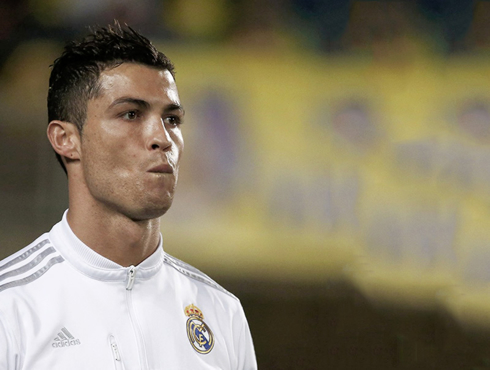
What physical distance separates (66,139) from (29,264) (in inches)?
11.8

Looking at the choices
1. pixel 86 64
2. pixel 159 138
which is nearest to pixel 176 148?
pixel 159 138

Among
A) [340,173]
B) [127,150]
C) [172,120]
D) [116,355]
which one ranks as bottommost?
[116,355]

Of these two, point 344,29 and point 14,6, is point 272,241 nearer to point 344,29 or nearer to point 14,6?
point 344,29

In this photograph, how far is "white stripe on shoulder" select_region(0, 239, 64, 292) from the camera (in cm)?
124

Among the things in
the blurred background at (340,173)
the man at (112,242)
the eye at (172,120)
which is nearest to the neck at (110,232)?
the man at (112,242)

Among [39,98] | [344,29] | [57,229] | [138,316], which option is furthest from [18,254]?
[344,29]

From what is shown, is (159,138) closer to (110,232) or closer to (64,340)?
(110,232)

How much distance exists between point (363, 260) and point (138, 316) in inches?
78.4

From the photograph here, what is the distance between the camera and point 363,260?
10.2ft

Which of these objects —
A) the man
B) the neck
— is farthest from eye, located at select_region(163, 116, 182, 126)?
the neck

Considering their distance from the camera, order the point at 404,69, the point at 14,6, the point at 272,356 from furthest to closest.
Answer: the point at 404,69 → the point at 272,356 → the point at 14,6

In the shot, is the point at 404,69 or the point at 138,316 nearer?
the point at 138,316

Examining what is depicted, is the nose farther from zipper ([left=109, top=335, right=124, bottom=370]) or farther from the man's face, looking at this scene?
zipper ([left=109, top=335, right=124, bottom=370])

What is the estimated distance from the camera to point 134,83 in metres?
1.34
